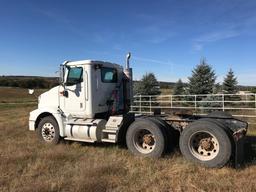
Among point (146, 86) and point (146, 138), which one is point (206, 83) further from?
point (146, 138)

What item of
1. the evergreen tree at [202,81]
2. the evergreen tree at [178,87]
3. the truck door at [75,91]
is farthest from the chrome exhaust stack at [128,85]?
the evergreen tree at [178,87]

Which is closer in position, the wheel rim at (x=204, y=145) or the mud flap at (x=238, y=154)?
the mud flap at (x=238, y=154)

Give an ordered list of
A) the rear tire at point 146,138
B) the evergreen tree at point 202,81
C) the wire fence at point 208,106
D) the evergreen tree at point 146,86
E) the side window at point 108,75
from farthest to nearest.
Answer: the evergreen tree at point 146,86, the evergreen tree at point 202,81, the wire fence at point 208,106, the side window at point 108,75, the rear tire at point 146,138

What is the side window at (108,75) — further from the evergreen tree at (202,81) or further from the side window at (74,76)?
the evergreen tree at (202,81)

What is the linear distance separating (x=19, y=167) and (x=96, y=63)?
3590mm

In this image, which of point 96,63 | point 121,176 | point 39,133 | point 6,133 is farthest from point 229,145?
point 6,133

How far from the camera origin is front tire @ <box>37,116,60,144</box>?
962 centimetres

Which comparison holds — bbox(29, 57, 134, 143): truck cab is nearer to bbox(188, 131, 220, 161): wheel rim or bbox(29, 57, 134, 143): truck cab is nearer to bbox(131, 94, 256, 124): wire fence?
bbox(188, 131, 220, 161): wheel rim

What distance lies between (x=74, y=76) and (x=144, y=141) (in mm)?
2947

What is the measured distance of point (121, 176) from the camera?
20.0 feet

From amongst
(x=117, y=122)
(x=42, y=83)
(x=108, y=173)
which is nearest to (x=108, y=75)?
(x=117, y=122)

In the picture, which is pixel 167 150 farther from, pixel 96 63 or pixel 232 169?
pixel 96 63

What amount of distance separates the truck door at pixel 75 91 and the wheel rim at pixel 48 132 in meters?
0.79

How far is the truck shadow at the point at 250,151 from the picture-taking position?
22.6 ft
